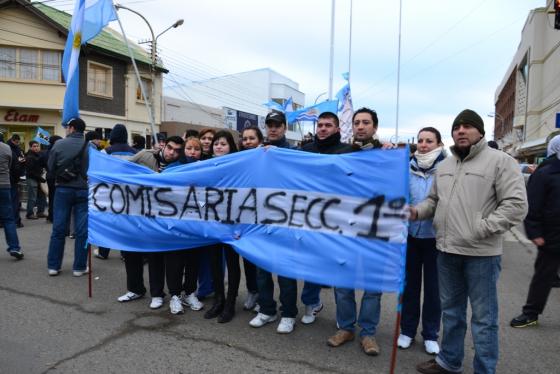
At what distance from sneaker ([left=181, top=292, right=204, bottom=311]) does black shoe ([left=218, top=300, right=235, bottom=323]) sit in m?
0.36

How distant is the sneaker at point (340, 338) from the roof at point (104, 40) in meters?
19.7

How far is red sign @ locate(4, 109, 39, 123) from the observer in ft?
66.1

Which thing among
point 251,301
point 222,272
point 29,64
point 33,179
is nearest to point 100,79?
point 29,64

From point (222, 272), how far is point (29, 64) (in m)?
20.7

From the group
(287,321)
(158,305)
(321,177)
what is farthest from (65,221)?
(321,177)

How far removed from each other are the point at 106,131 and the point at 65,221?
720cm

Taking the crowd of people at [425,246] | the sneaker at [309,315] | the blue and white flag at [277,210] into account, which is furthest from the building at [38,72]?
the sneaker at [309,315]

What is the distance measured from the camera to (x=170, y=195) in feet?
14.7

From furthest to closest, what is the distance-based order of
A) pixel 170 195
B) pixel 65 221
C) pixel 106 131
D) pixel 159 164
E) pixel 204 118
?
pixel 204 118 → pixel 106 131 → pixel 65 221 → pixel 159 164 → pixel 170 195

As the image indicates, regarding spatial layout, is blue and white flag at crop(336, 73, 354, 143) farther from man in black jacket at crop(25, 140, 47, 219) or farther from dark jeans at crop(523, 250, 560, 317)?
dark jeans at crop(523, 250, 560, 317)

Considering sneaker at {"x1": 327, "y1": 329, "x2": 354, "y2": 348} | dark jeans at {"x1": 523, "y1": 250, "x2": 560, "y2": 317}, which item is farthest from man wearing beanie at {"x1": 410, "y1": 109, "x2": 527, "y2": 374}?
dark jeans at {"x1": 523, "y1": 250, "x2": 560, "y2": 317}

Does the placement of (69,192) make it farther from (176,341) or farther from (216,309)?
(176,341)

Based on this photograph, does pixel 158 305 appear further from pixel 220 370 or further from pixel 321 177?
pixel 321 177

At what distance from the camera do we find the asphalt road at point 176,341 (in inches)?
133
